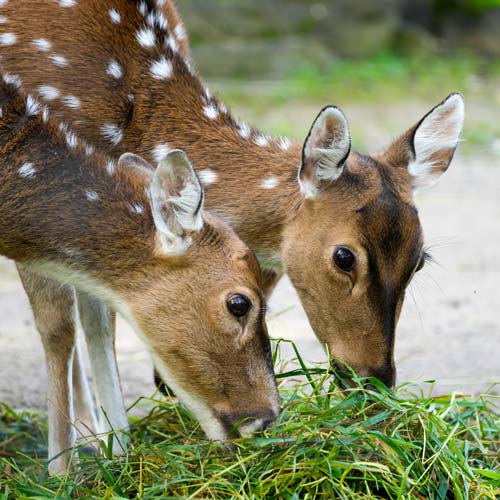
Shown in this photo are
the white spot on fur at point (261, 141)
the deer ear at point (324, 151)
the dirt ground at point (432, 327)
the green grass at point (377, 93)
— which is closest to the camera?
the deer ear at point (324, 151)

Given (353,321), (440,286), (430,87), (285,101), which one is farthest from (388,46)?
(353,321)

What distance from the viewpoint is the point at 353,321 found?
5270 millimetres

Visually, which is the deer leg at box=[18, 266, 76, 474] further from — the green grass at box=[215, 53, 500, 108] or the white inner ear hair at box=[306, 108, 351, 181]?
the green grass at box=[215, 53, 500, 108]

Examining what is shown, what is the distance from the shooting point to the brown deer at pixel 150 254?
187 inches

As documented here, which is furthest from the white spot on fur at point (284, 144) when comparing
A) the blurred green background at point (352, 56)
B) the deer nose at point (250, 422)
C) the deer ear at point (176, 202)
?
the blurred green background at point (352, 56)

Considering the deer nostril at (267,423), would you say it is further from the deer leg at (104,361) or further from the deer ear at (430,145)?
the deer ear at (430,145)

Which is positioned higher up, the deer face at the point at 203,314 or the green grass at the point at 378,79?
the deer face at the point at 203,314

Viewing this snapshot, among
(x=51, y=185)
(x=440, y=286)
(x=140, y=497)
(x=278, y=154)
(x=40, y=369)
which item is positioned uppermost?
(x=51, y=185)

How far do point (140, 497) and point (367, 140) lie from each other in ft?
28.9

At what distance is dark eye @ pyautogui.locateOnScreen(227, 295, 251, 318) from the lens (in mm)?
4734

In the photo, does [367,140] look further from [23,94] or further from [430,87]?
[23,94]

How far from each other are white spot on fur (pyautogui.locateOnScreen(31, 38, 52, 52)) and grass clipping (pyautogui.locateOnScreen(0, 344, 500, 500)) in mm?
2143

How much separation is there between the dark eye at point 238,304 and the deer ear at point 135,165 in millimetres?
893

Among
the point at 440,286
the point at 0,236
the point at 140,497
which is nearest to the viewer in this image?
the point at 140,497
